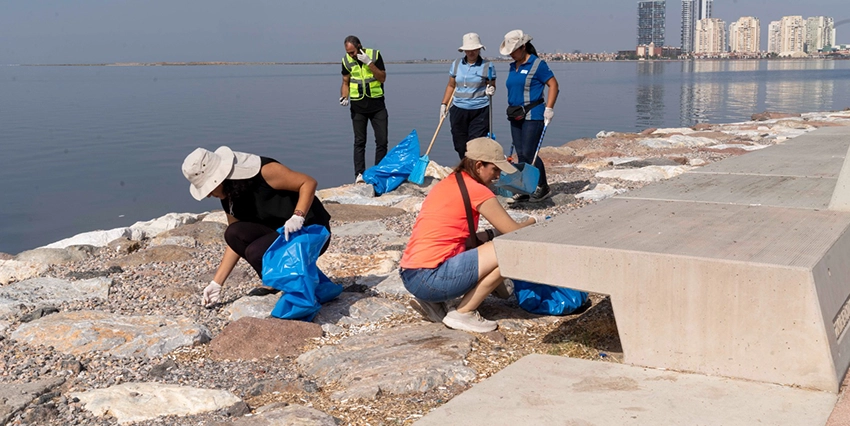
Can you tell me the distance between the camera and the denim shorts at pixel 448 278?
14.1ft

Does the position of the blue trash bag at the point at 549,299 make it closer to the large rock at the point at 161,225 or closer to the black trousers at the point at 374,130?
the large rock at the point at 161,225

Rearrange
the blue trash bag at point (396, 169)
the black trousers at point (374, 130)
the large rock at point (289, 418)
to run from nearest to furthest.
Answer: the large rock at point (289, 418), the blue trash bag at point (396, 169), the black trousers at point (374, 130)

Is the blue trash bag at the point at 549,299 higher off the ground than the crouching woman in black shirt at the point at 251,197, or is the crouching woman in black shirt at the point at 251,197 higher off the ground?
the crouching woman in black shirt at the point at 251,197

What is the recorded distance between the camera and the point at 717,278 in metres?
3.19

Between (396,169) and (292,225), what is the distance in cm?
506

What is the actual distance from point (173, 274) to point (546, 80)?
3829 millimetres

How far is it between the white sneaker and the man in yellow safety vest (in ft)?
18.7

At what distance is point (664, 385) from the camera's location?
3.28 metres

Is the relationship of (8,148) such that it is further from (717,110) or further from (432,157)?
(717,110)

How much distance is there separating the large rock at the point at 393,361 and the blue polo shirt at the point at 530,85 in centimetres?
381

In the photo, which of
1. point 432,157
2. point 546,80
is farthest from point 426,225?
point 432,157

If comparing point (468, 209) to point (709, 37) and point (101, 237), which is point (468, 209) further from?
point (709, 37)

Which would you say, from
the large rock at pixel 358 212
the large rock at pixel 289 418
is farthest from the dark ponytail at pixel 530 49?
the large rock at pixel 289 418

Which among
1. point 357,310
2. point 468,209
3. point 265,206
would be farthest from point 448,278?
point 265,206
